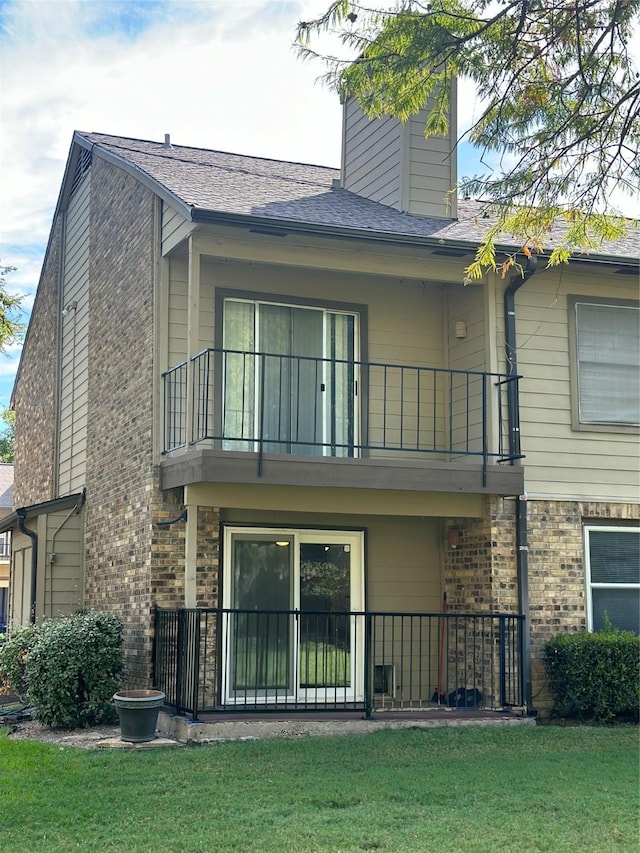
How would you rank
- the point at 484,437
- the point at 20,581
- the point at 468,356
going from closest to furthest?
the point at 484,437 → the point at 468,356 → the point at 20,581

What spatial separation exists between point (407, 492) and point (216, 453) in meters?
2.30

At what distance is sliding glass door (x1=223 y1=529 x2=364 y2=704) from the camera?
36.8ft

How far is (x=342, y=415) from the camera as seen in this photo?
12.1 meters

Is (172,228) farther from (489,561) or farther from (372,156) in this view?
(489,561)

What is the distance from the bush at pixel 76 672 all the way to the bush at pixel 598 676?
4711 millimetres

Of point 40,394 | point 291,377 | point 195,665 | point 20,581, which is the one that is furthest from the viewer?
point 40,394

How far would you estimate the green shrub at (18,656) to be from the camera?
12.0m

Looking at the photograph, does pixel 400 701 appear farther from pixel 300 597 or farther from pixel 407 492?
pixel 407 492

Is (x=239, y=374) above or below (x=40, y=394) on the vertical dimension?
below

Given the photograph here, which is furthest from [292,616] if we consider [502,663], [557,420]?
[557,420]

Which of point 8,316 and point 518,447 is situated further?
point 8,316

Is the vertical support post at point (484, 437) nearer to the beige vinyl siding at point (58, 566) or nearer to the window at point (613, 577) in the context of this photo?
the window at point (613, 577)

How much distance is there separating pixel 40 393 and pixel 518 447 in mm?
9558

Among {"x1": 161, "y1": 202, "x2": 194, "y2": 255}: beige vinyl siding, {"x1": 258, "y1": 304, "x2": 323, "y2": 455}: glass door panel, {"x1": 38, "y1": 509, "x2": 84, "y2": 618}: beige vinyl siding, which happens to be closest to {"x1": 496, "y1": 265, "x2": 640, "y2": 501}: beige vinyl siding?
{"x1": 258, "y1": 304, "x2": 323, "y2": 455}: glass door panel
